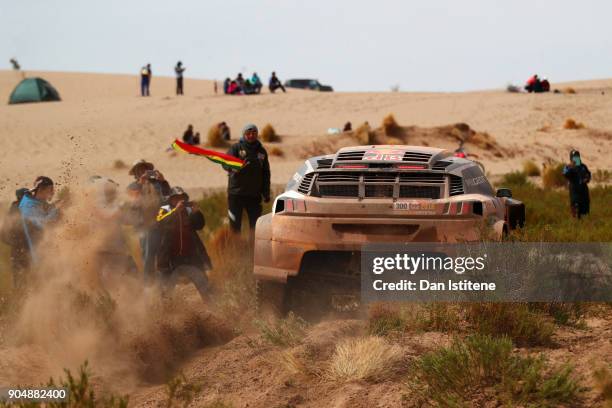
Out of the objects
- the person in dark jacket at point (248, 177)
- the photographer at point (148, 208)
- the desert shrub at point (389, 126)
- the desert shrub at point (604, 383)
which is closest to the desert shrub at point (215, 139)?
the desert shrub at point (389, 126)

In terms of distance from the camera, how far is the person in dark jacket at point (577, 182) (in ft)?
50.4

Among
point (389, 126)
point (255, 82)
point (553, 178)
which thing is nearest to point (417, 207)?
point (553, 178)

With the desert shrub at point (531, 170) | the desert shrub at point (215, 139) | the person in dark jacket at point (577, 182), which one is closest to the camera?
the person in dark jacket at point (577, 182)

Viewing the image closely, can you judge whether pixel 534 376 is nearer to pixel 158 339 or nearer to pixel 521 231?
pixel 521 231

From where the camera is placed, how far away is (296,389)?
6.30 meters

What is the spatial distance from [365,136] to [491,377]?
27298 mm

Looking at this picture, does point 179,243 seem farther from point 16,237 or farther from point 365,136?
point 365,136

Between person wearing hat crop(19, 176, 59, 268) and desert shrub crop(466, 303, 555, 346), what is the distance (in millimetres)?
4473

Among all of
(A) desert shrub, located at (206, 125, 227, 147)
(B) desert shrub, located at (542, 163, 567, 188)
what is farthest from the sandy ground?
(B) desert shrub, located at (542, 163, 567, 188)

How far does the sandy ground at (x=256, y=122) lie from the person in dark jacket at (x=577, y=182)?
13277 mm

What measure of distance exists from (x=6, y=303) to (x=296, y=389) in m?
3.67

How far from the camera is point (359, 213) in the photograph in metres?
7.87

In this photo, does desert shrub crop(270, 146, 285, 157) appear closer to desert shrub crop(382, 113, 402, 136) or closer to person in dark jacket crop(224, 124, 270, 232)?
desert shrub crop(382, 113, 402, 136)

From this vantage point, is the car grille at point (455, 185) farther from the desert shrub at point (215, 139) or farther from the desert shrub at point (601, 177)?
the desert shrub at point (215, 139)
